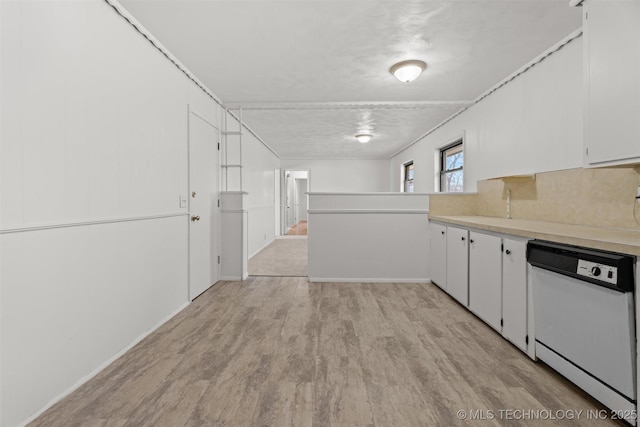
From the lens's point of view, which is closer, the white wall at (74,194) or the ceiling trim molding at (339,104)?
the white wall at (74,194)

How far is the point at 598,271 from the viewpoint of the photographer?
1524 mm

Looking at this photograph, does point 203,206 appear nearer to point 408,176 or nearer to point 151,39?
point 151,39

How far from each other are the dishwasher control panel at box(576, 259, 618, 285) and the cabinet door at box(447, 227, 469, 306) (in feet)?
4.45

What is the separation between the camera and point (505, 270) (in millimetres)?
2352

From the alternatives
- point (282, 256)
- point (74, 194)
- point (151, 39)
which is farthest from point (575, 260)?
point (282, 256)

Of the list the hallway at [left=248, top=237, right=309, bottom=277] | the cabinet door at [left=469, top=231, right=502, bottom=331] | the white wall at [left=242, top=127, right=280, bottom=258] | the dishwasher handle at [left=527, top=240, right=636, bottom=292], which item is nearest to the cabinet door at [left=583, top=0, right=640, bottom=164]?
the dishwasher handle at [left=527, top=240, right=636, bottom=292]

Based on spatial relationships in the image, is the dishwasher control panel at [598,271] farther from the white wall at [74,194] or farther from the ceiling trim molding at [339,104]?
the ceiling trim molding at [339,104]

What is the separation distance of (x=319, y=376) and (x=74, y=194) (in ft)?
5.88

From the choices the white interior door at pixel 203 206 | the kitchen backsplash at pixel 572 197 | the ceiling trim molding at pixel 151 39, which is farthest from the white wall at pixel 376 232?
the ceiling trim molding at pixel 151 39

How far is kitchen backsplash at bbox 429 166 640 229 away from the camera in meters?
2.16

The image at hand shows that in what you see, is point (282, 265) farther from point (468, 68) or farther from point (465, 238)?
point (468, 68)

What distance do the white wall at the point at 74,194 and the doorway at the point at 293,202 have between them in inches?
102

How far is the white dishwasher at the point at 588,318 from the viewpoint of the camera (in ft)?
4.66

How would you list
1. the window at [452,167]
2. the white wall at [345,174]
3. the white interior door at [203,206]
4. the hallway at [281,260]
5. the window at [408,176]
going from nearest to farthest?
the white interior door at [203,206] < the hallway at [281,260] < the window at [452,167] < the window at [408,176] < the white wall at [345,174]
